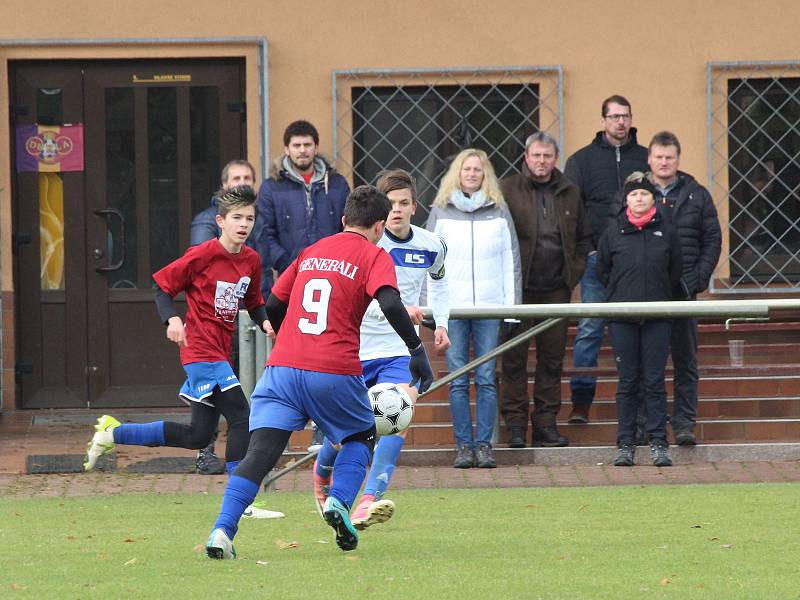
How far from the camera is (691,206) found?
10648 mm

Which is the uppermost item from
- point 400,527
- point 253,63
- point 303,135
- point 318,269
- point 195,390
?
point 253,63

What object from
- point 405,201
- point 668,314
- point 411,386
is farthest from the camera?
point 668,314

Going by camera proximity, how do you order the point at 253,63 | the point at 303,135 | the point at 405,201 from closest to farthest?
the point at 405,201 → the point at 303,135 → the point at 253,63

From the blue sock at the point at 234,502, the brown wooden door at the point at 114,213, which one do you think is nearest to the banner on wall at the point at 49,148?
the brown wooden door at the point at 114,213

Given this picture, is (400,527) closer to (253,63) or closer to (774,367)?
(774,367)

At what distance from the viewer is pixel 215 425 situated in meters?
8.46

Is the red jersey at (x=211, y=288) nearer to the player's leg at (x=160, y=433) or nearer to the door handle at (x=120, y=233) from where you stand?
the player's leg at (x=160, y=433)

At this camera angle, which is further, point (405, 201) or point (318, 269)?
point (405, 201)

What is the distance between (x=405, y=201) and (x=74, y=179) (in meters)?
6.00

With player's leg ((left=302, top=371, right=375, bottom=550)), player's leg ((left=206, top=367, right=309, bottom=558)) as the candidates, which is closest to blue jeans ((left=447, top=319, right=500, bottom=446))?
player's leg ((left=302, top=371, right=375, bottom=550))

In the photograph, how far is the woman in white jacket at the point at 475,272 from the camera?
10.2 metres

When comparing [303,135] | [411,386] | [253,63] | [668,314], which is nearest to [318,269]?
[411,386]

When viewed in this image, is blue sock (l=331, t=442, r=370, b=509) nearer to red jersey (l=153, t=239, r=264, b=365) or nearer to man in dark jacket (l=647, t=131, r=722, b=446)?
red jersey (l=153, t=239, r=264, b=365)

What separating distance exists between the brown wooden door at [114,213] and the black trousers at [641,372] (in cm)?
448
